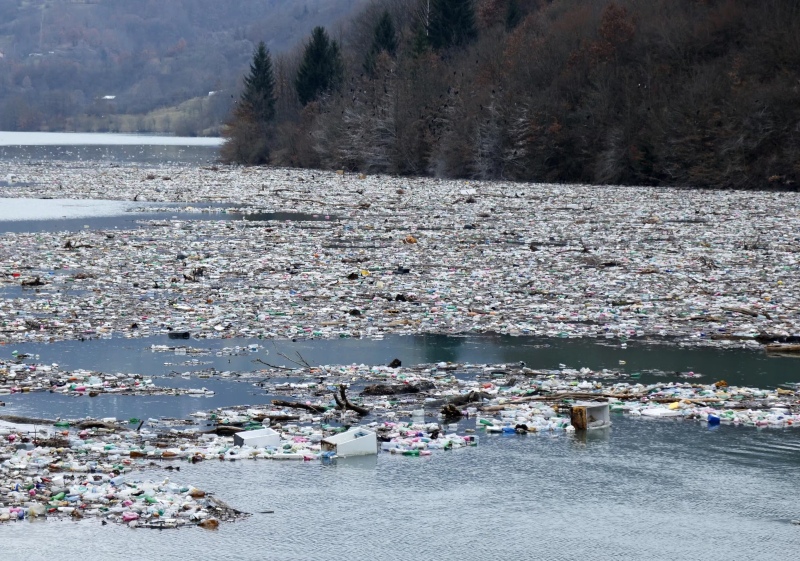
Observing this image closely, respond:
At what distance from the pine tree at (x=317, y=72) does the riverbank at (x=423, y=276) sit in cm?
5606

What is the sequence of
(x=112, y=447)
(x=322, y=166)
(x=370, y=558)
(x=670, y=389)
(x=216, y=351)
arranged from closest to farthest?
(x=370, y=558) → (x=112, y=447) → (x=670, y=389) → (x=216, y=351) → (x=322, y=166)

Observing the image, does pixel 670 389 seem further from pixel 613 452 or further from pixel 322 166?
pixel 322 166

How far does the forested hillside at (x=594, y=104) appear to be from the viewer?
5584 cm

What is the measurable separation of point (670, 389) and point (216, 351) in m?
5.15

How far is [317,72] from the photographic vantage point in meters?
91.8

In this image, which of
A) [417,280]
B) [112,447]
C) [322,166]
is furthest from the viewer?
[322,166]

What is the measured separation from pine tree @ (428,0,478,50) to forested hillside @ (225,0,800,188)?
3513 millimetres

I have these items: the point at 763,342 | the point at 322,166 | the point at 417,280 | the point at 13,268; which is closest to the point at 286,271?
the point at 417,280

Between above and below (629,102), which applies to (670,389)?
below

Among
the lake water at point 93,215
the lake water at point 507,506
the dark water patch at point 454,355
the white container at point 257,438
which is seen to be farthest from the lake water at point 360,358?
the lake water at point 93,215

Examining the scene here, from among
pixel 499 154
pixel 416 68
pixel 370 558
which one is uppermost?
pixel 416 68

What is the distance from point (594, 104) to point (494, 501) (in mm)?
56600

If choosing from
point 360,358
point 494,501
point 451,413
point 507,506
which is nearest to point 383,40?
point 360,358

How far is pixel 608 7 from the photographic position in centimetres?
6988
